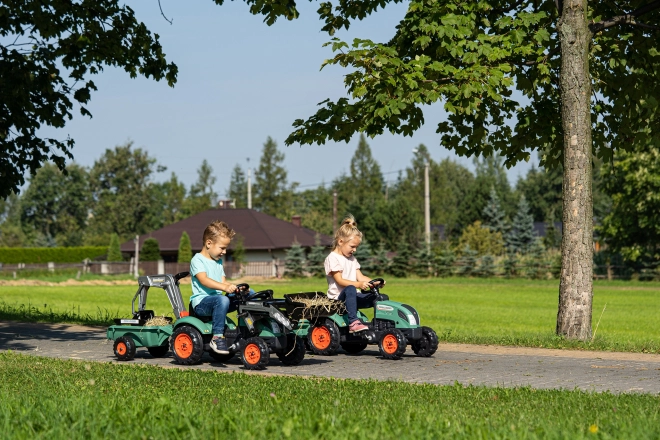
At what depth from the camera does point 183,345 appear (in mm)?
11164

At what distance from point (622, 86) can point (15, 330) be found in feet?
38.1

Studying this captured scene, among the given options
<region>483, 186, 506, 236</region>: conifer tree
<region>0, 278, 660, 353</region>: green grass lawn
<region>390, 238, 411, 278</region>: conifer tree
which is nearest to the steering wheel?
<region>0, 278, 660, 353</region>: green grass lawn

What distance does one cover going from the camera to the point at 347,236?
1201cm

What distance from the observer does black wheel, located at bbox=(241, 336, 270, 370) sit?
10.5 m

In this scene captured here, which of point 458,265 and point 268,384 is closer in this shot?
point 268,384

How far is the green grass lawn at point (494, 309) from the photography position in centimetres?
1551

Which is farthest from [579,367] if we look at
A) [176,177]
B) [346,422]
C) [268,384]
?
[176,177]

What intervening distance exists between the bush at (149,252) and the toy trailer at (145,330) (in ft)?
204

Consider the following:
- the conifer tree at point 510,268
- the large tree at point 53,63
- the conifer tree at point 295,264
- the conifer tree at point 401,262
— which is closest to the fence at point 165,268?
the conifer tree at point 295,264

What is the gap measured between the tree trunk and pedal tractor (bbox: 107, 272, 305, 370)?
17.6ft

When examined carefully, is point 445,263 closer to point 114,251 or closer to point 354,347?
point 114,251

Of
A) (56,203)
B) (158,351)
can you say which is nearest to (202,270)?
(158,351)

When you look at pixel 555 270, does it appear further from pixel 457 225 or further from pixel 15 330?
pixel 15 330

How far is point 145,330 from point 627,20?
9.38 meters
